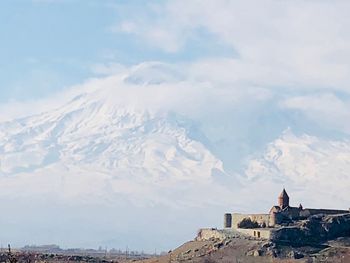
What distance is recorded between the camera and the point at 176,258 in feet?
299

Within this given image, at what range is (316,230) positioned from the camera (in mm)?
89938

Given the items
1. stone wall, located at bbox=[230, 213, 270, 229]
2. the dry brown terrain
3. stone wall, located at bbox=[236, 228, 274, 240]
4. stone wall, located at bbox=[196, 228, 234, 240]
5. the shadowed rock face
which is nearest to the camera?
the dry brown terrain

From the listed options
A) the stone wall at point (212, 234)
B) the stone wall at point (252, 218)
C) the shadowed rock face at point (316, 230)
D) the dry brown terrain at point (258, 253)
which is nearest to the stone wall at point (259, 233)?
the shadowed rock face at point (316, 230)

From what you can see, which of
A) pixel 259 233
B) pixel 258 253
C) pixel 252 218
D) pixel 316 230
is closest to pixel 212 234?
pixel 252 218

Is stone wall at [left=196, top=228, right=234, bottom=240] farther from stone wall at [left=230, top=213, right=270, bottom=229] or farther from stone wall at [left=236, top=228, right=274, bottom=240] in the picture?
stone wall at [left=230, top=213, right=270, bottom=229]

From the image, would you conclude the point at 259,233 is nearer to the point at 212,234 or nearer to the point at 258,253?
the point at 258,253

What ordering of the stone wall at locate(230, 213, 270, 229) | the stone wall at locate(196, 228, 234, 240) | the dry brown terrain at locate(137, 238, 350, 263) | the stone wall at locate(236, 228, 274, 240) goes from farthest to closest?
the stone wall at locate(230, 213, 270, 229)
the stone wall at locate(196, 228, 234, 240)
the stone wall at locate(236, 228, 274, 240)
the dry brown terrain at locate(137, 238, 350, 263)

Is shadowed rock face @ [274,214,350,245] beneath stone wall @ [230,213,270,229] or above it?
beneath

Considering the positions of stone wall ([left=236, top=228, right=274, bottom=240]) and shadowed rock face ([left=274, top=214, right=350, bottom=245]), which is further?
stone wall ([left=236, top=228, right=274, bottom=240])

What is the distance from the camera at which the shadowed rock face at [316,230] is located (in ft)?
289

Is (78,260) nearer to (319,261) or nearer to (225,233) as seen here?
(225,233)

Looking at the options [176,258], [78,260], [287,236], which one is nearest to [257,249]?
[287,236]

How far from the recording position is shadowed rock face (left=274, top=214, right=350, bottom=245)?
88000mm

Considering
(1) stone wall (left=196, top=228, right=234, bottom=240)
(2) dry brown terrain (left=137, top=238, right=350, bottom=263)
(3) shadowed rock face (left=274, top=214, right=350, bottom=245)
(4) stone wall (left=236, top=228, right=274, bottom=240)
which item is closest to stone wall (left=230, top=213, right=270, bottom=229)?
(4) stone wall (left=236, top=228, right=274, bottom=240)
